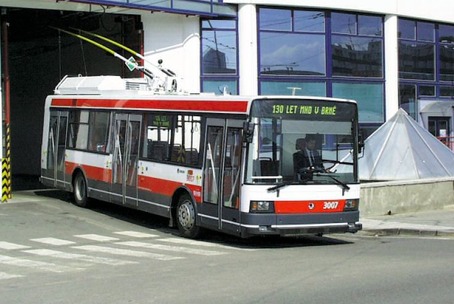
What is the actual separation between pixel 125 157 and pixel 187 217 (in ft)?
10.1

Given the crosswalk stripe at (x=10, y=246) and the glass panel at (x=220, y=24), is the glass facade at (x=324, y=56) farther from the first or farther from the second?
the crosswalk stripe at (x=10, y=246)

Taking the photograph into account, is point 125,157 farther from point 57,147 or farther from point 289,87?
point 289,87

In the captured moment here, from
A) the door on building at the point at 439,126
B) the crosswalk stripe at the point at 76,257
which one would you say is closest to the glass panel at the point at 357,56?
the door on building at the point at 439,126

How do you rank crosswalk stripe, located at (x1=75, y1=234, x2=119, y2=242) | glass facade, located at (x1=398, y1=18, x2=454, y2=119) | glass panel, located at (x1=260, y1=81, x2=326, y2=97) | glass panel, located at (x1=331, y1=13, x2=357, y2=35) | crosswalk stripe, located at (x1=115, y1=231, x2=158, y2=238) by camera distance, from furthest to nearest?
1. glass facade, located at (x1=398, y1=18, x2=454, y2=119)
2. glass panel, located at (x1=331, y1=13, x2=357, y2=35)
3. glass panel, located at (x1=260, y1=81, x2=326, y2=97)
4. crosswalk stripe, located at (x1=115, y1=231, x2=158, y2=238)
5. crosswalk stripe, located at (x1=75, y1=234, x2=119, y2=242)

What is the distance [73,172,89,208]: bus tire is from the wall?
292 inches

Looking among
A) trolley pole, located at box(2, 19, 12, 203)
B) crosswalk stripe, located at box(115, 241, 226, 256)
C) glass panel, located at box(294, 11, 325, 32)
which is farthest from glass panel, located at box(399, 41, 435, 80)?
crosswalk stripe, located at box(115, 241, 226, 256)

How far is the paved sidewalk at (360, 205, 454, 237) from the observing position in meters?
14.9

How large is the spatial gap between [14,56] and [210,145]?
21.8 metres

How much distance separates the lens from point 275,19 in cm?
2536

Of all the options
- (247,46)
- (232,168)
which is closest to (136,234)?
(232,168)

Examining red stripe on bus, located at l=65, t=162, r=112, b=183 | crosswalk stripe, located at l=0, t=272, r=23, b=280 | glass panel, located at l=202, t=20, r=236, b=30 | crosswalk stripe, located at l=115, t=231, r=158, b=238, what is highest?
glass panel, located at l=202, t=20, r=236, b=30

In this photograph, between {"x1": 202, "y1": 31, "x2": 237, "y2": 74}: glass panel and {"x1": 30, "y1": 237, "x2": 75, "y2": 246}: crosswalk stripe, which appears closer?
{"x1": 30, "y1": 237, "x2": 75, "y2": 246}: crosswalk stripe

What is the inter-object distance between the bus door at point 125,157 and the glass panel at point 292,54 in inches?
390

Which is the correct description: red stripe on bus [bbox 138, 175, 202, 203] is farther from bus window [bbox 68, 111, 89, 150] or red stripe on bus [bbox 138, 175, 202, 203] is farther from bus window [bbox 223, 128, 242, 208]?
bus window [bbox 68, 111, 89, 150]
